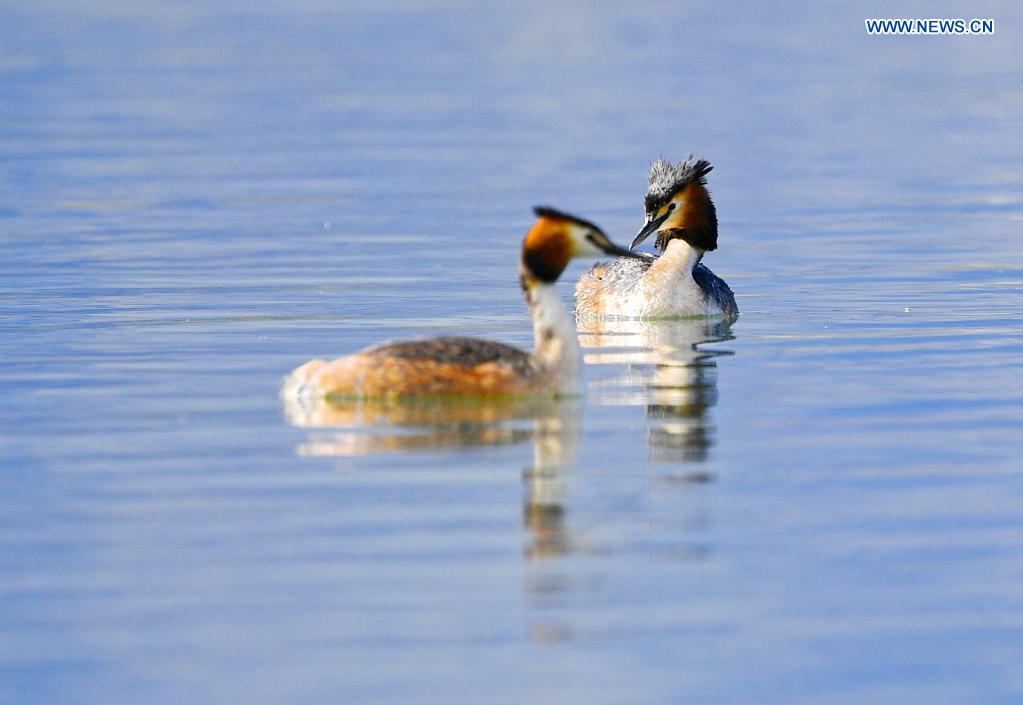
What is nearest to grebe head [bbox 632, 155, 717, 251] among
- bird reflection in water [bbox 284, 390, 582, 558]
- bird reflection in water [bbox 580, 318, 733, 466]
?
bird reflection in water [bbox 580, 318, 733, 466]

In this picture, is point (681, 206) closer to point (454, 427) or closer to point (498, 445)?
point (454, 427)

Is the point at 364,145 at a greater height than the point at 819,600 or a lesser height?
greater

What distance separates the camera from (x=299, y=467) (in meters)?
12.3

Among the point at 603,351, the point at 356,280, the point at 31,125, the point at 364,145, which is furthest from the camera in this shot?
the point at 31,125

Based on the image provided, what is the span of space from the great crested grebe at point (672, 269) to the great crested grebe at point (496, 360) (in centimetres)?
552

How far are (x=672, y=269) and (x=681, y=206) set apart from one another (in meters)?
0.79

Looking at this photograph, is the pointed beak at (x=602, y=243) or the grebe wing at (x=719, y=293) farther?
the grebe wing at (x=719, y=293)

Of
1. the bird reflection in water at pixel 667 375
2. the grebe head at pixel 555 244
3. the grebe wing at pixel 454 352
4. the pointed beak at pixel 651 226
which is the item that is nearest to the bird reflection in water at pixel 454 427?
the grebe wing at pixel 454 352

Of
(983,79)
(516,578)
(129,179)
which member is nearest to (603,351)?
(516,578)

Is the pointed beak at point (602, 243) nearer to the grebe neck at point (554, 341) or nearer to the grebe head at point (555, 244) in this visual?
the grebe head at point (555, 244)

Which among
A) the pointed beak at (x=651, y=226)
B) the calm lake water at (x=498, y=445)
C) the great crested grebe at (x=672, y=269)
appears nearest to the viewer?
the calm lake water at (x=498, y=445)

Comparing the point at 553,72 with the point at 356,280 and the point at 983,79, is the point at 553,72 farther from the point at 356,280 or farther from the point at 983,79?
the point at 356,280

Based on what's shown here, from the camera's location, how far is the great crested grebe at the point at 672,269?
1994cm

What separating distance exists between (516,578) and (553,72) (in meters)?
40.5
